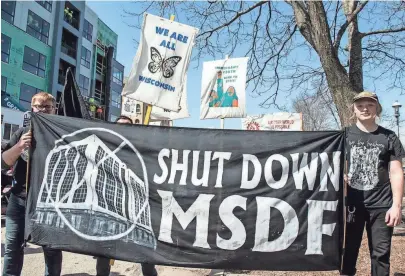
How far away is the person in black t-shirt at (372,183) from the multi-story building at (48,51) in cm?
1642

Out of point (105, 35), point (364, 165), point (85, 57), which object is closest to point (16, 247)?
point (364, 165)

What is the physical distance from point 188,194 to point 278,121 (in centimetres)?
1032

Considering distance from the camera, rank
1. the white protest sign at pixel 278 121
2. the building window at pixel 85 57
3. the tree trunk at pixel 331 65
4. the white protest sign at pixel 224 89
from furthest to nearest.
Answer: the building window at pixel 85 57, the white protest sign at pixel 278 121, the white protest sign at pixel 224 89, the tree trunk at pixel 331 65

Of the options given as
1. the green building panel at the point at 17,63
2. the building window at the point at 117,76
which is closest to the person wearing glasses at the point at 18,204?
the green building panel at the point at 17,63

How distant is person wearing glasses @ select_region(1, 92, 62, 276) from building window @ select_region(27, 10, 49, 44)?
93.2 ft

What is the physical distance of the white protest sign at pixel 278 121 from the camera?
12.6 m

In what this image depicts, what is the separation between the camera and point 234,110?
293 inches

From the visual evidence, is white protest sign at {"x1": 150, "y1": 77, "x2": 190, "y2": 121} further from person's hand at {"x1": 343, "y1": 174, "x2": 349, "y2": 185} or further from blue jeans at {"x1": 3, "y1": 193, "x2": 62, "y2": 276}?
person's hand at {"x1": 343, "y1": 174, "x2": 349, "y2": 185}

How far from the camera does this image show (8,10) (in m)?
25.5

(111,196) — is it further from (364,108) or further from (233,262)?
(364,108)

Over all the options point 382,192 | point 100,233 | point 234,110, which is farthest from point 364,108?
point 234,110

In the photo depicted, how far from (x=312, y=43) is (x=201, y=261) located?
5062 millimetres

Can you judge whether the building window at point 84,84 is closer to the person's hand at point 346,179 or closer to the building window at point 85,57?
the building window at point 85,57

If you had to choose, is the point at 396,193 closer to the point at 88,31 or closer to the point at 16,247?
the point at 16,247
